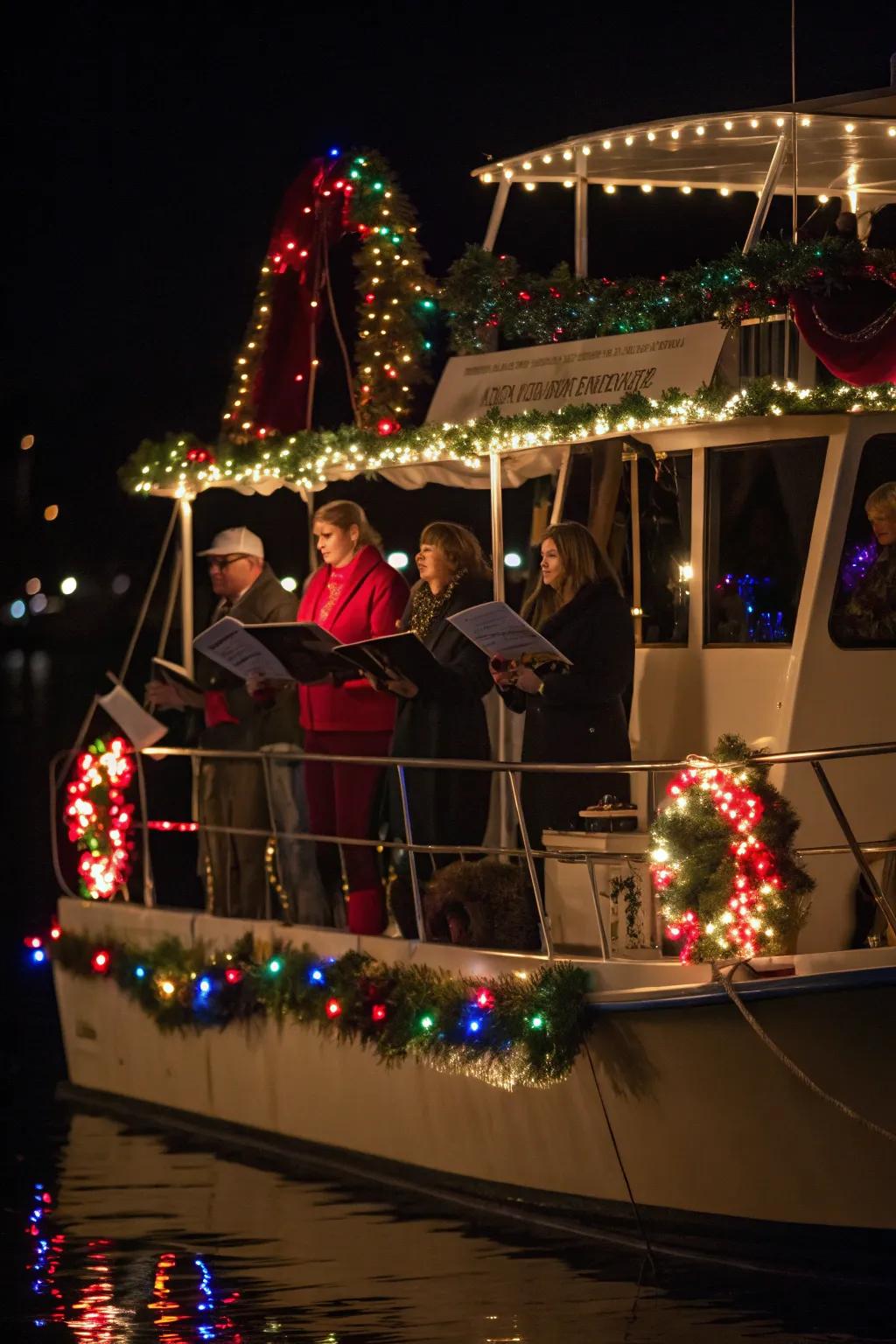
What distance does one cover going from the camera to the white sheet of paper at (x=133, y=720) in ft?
41.0

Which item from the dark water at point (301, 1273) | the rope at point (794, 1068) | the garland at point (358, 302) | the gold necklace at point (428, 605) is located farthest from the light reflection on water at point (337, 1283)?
the garland at point (358, 302)

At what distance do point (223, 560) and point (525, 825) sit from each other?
3050 millimetres

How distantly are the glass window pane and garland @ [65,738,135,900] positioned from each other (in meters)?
3.06

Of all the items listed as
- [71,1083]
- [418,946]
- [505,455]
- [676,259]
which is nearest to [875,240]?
[676,259]

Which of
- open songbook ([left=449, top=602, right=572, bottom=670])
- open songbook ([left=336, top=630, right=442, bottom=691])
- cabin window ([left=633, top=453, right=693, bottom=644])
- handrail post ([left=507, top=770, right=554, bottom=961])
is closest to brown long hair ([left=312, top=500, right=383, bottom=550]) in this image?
open songbook ([left=336, top=630, right=442, bottom=691])

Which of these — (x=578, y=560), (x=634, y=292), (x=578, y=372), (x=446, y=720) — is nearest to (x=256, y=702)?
(x=446, y=720)

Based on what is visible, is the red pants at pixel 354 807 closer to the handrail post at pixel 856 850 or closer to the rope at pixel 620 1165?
the rope at pixel 620 1165

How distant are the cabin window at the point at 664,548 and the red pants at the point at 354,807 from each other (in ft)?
4.37

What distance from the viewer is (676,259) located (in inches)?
489

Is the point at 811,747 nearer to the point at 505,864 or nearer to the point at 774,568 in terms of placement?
the point at 774,568

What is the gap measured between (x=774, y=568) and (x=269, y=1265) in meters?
3.27

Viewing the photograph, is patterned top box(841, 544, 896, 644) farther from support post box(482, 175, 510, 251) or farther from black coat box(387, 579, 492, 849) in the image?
support post box(482, 175, 510, 251)

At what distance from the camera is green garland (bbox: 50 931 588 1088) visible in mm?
9719

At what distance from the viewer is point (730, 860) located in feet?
30.2
